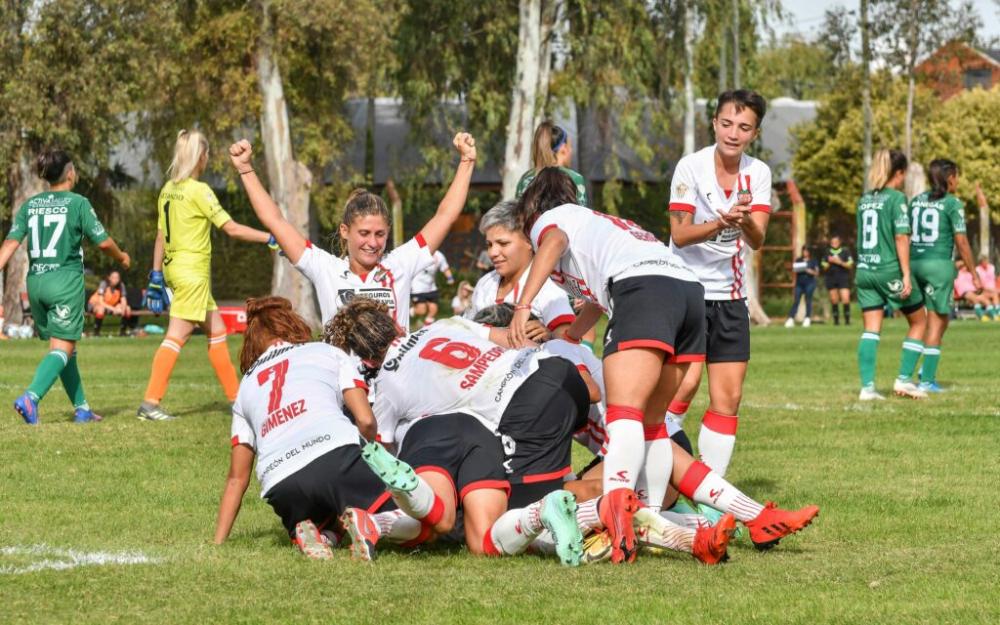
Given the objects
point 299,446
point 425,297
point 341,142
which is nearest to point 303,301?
point 341,142

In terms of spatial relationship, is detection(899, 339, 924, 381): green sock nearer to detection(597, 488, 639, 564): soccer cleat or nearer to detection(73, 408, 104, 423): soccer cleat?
detection(73, 408, 104, 423): soccer cleat

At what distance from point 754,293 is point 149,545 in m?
31.6

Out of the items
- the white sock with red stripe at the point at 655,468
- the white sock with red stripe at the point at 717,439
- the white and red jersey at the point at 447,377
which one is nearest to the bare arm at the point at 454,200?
the white and red jersey at the point at 447,377

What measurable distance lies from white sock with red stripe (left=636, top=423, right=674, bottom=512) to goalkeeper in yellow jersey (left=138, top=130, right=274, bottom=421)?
6181mm

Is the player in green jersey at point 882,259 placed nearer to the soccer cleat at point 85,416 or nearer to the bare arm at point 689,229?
the soccer cleat at point 85,416

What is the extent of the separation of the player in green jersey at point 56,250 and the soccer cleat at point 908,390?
22.5ft

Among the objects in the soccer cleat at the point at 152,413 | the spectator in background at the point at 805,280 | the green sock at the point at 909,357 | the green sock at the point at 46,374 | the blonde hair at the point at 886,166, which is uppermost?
the blonde hair at the point at 886,166

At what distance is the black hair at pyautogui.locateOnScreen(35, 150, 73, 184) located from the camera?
12000 millimetres

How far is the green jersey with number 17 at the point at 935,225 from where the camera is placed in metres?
14.3

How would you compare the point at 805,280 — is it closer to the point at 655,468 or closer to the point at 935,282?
the point at 935,282

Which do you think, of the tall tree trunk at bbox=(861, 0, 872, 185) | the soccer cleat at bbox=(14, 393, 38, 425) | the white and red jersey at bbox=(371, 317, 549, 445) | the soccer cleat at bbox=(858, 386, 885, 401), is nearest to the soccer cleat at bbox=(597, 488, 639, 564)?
the white and red jersey at bbox=(371, 317, 549, 445)

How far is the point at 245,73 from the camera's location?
120 ft

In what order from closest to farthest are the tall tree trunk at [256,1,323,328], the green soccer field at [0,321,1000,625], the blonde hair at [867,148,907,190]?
the green soccer field at [0,321,1000,625] < the blonde hair at [867,148,907,190] < the tall tree trunk at [256,1,323,328]

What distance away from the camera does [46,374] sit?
11.9m
